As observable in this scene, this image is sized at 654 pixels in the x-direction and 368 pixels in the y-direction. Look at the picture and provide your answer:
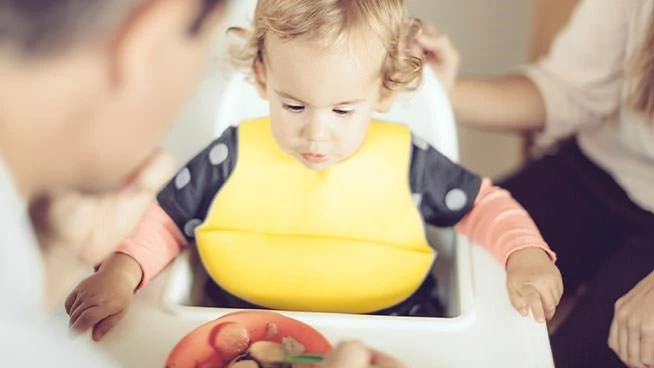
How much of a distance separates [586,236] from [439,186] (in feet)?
0.95

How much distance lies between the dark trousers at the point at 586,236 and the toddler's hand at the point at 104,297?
1.26 ft

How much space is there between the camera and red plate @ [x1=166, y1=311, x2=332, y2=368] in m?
0.51

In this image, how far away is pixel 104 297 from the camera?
0.55m

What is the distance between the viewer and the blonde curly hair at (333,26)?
1.67 feet

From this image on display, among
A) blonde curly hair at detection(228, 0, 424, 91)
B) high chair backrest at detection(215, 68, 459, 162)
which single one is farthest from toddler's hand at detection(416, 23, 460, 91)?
blonde curly hair at detection(228, 0, 424, 91)

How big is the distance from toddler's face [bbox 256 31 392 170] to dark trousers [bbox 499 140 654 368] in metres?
0.30

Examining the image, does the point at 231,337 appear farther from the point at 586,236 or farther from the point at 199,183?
the point at 586,236

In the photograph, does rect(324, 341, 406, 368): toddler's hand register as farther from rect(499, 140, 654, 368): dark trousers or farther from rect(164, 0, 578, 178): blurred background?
rect(164, 0, 578, 178): blurred background

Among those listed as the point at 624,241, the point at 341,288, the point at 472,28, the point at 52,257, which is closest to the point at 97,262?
the point at 52,257

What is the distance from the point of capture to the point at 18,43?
345 mm

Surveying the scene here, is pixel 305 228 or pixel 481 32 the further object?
pixel 481 32

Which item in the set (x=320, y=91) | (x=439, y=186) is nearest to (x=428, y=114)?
(x=439, y=186)

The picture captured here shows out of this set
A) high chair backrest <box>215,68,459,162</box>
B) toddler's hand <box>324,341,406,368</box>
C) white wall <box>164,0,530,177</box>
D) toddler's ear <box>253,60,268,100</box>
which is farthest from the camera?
white wall <box>164,0,530,177</box>

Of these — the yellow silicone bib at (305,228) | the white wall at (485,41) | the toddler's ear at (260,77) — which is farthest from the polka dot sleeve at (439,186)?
the white wall at (485,41)
